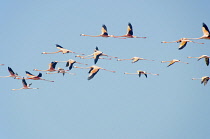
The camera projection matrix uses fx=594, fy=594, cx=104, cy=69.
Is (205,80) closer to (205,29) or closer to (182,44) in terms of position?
(182,44)

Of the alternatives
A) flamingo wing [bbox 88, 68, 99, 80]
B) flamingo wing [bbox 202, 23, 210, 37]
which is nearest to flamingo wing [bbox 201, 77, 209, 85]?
flamingo wing [bbox 202, 23, 210, 37]

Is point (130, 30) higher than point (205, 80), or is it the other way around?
point (130, 30)

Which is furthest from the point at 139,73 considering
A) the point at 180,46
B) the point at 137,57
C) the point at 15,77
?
the point at 15,77

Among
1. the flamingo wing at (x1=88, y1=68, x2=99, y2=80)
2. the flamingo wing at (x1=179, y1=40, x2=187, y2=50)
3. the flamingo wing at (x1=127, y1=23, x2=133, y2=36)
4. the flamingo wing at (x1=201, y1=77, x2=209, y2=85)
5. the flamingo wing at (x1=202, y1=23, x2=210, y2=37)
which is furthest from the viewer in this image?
the flamingo wing at (x1=127, y1=23, x2=133, y2=36)

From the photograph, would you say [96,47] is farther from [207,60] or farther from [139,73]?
[207,60]

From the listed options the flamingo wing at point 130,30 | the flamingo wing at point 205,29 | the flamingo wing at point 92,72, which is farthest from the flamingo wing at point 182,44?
the flamingo wing at point 92,72

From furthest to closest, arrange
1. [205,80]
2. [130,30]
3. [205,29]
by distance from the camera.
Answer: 1. [130,30]
2. [205,80]
3. [205,29]

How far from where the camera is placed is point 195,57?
130 ft

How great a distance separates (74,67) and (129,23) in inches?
217

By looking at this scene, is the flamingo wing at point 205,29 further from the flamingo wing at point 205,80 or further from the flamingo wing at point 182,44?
the flamingo wing at point 205,80

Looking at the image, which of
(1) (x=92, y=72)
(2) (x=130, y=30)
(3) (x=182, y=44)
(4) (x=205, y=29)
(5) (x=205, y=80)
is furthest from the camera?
(2) (x=130, y=30)

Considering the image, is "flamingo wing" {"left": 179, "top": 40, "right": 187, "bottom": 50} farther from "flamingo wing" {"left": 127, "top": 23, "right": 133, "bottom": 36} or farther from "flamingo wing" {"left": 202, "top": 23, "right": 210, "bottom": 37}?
"flamingo wing" {"left": 127, "top": 23, "right": 133, "bottom": 36}

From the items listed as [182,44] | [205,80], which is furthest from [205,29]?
[205,80]

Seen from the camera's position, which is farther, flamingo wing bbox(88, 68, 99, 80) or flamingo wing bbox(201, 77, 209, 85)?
flamingo wing bbox(201, 77, 209, 85)
